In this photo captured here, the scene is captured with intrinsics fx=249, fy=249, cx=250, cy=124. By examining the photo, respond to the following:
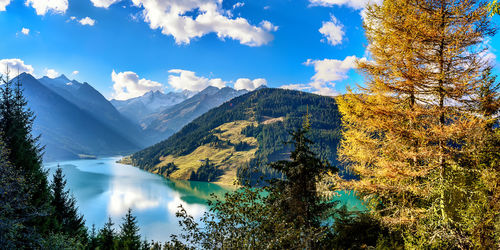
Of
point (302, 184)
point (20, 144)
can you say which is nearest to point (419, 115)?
point (302, 184)

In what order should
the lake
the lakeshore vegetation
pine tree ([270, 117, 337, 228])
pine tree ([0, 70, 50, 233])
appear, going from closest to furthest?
1. the lakeshore vegetation
2. pine tree ([270, 117, 337, 228])
3. pine tree ([0, 70, 50, 233])
4. the lake

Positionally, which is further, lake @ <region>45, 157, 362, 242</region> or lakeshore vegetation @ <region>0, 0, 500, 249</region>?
lake @ <region>45, 157, 362, 242</region>

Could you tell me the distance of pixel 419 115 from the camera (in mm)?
11164

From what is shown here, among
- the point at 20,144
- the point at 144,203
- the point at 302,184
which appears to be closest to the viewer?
the point at 302,184

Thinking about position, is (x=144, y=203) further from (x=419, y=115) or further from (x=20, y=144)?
(x=419, y=115)

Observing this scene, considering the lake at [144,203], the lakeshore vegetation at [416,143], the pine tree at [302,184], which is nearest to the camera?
the lakeshore vegetation at [416,143]

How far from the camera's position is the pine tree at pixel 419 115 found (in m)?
10.1

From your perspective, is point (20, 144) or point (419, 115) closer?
point (419, 115)

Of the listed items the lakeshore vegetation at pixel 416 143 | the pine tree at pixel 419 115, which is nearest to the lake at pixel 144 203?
the lakeshore vegetation at pixel 416 143

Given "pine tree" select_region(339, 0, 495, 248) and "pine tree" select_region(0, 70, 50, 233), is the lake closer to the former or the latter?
"pine tree" select_region(0, 70, 50, 233)

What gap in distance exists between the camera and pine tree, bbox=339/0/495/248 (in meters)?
10.1

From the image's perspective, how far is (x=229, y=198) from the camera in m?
7.41

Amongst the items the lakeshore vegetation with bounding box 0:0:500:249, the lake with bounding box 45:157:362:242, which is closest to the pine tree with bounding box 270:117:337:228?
the lakeshore vegetation with bounding box 0:0:500:249

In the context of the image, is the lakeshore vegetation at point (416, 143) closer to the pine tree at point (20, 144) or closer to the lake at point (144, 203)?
the pine tree at point (20, 144)
